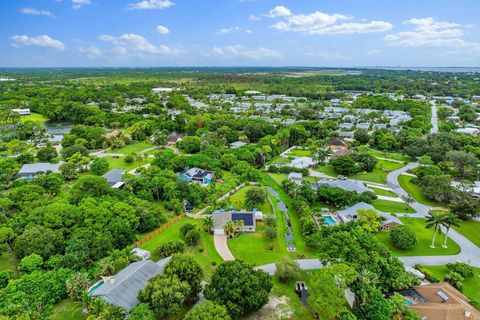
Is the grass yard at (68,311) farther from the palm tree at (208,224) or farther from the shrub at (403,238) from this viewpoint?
the shrub at (403,238)

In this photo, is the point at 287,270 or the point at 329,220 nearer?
the point at 287,270

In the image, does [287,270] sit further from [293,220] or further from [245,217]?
[293,220]

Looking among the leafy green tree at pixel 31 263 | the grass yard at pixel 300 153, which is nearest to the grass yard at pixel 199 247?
the leafy green tree at pixel 31 263

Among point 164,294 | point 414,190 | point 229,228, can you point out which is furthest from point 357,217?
point 164,294

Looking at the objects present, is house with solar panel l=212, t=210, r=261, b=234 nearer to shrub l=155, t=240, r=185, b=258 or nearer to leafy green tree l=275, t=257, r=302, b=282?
shrub l=155, t=240, r=185, b=258

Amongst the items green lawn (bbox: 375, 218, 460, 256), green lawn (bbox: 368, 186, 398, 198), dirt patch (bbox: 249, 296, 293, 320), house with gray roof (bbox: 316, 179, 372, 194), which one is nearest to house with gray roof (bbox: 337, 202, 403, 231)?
green lawn (bbox: 375, 218, 460, 256)

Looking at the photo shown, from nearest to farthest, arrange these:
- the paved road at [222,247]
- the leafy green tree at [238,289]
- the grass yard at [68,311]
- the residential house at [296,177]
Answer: the leafy green tree at [238,289]
the grass yard at [68,311]
the paved road at [222,247]
the residential house at [296,177]

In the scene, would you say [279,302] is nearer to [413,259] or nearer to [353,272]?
[353,272]

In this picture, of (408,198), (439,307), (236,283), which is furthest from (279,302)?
(408,198)
